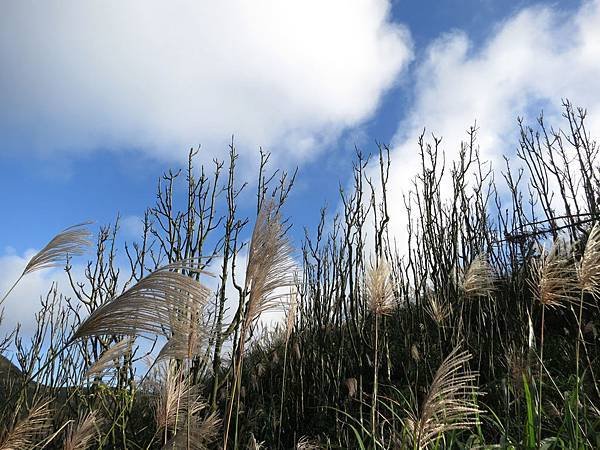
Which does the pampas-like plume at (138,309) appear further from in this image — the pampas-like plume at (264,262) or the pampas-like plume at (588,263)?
the pampas-like plume at (588,263)

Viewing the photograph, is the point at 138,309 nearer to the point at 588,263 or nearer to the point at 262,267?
the point at 262,267

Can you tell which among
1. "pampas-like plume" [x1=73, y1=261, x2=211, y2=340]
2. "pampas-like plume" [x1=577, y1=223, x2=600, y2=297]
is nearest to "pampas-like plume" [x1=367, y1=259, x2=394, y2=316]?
"pampas-like plume" [x1=577, y1=223, x2=600, y2=297]

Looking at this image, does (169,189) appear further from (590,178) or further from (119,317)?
(590,178)

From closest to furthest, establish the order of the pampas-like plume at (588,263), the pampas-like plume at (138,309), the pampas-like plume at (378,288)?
the pampas-like plume at (138,309)
the pampas-like plume at (588,263)
the pampas-like plume at (378,288)

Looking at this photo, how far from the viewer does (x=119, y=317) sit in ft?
4.46

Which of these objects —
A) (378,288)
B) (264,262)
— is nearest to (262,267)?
(264,262)

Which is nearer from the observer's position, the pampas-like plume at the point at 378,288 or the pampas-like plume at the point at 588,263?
the pampas-like plume at the point at 588,263

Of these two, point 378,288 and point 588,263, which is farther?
point 378,288

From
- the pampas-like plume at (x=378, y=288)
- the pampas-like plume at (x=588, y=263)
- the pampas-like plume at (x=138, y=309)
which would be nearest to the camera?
the pampas-like plume at (x=138, y=309)

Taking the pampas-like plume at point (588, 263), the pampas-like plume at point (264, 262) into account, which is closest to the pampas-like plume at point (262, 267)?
the pampas-like plume at point (264, 262)

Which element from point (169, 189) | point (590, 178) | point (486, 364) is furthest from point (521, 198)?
point (169, 189)

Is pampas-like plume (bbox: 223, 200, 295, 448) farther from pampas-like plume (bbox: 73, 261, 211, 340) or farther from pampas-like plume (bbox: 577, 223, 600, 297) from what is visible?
pampas-like plume (bbox: 577, 223, 600, 297)

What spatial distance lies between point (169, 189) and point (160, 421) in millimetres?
2256

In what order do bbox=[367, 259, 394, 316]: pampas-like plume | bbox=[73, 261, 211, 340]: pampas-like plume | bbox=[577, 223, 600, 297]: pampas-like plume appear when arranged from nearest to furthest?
bbox=[73, 261, 211, 340]: pampas-like plume, bbox=[577, 223, 600, 297]: pampas-like plume, bbox=[367, 259, 394, 316]: pampas-like plume
